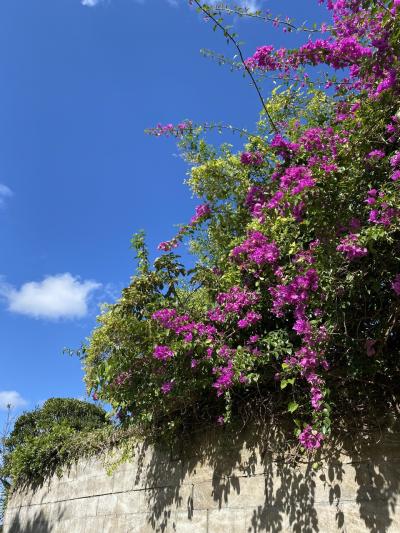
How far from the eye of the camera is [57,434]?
6277mm

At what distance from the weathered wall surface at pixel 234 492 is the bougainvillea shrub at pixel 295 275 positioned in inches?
12.0

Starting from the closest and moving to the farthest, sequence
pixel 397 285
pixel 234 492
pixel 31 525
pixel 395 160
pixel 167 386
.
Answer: pixel 397 285 → pixel 395 160 → pixel 167 386 → pixel 234 492 → pixel 31 525

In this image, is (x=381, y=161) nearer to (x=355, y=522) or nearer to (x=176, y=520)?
(x=355, y=522)

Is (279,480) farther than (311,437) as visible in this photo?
Yes

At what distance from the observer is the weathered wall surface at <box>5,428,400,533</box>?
8.82ft

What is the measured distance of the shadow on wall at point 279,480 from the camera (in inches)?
105

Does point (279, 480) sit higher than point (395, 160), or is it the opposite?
point (395, 160)

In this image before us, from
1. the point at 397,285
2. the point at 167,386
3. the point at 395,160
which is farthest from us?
the point at 167,386

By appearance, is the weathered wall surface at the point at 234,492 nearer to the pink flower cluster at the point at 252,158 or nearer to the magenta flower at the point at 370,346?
the magenta flower at the point at 370,346

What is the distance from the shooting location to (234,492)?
3.48 metres

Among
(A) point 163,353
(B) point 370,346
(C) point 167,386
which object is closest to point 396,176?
(B) point 370,346

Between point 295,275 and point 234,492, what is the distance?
5.93 ft

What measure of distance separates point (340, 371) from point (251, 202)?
1.50m

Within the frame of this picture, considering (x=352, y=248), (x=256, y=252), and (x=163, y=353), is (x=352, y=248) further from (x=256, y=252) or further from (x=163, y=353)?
(x=163, y=353)
